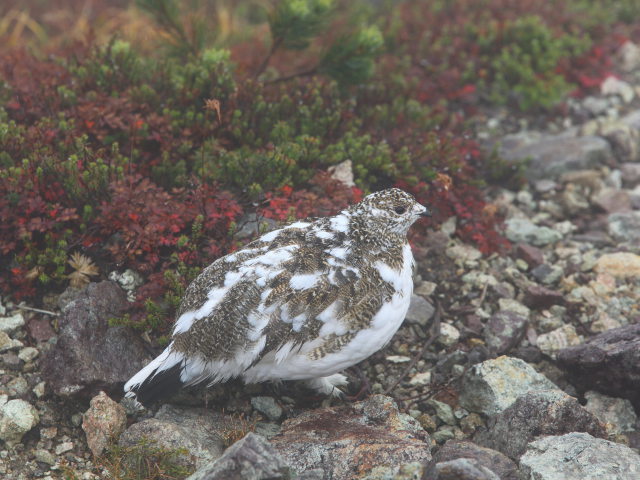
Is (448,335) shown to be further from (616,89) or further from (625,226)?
(616,89)

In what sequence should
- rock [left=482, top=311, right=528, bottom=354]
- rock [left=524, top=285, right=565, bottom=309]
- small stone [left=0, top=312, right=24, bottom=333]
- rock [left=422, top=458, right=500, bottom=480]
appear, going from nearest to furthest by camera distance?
rock [left=422, top=458, right=500, bottom=480], small stone [left=0, top=312, right=24, bottom=333], rock [left=482, top=311, right=528, bottom=354], rock [left=524, top=285, right=565, bottom=309]

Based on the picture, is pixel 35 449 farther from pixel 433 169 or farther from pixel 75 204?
pixel 433 169

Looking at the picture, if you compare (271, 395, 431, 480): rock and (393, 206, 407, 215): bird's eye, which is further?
(393, 206, 407, 215): bird's eye

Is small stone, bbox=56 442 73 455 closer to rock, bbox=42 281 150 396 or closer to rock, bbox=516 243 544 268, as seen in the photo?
rock, bbox=42 281 150 396

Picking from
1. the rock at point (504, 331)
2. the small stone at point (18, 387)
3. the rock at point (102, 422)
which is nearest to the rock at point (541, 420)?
the rock at point (504, 331)

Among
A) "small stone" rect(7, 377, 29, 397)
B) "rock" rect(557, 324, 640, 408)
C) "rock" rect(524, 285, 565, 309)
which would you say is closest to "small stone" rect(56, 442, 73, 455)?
"small stone" rect(7, 377, 29, 397)

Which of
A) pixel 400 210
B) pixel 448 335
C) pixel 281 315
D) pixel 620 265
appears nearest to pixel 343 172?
pixel 400 210

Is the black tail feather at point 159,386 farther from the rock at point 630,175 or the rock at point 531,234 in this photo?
the rock at point 630,175
